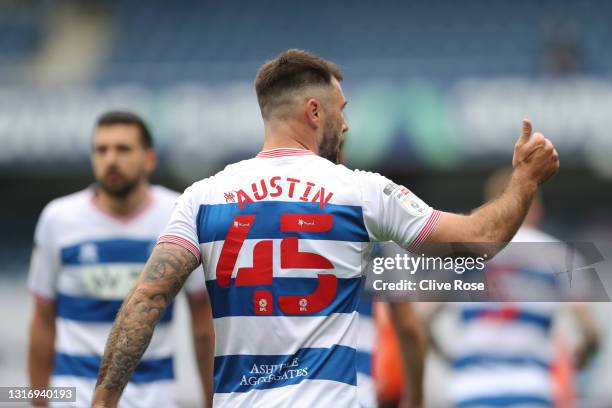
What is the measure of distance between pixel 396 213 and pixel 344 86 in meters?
11.8

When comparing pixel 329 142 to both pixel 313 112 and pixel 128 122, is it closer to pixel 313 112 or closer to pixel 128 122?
pixel 313 112

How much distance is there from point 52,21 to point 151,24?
6.00 ft

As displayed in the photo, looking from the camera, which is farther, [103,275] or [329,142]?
[103,275]

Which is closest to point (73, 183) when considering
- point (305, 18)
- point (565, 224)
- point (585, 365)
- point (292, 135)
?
point (305, 18)

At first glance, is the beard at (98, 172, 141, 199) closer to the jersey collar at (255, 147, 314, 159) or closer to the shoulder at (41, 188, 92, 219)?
the shoulder at (41, 188, 92, 219)

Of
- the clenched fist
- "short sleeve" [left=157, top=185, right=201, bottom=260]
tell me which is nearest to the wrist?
the clenched fist

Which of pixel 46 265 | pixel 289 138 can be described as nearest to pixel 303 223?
pixel 289 138

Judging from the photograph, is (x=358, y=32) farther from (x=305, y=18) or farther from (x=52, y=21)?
(x=52, y=21)

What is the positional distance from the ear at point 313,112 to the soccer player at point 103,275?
6.73 ft

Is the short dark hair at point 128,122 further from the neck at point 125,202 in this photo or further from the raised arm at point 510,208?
the raised arm at point 510,208

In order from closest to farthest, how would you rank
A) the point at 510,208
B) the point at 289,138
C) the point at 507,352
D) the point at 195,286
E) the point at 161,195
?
the point at 510,208, the point at 289,138, the point at 195,286, the point at 161,195, the point at 507,352

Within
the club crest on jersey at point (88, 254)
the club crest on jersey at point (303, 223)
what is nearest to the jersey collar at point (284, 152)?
the club crest on jersey at point (303, 223)

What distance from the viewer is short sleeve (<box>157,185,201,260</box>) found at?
11.4 feet

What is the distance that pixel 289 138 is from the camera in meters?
3.63
